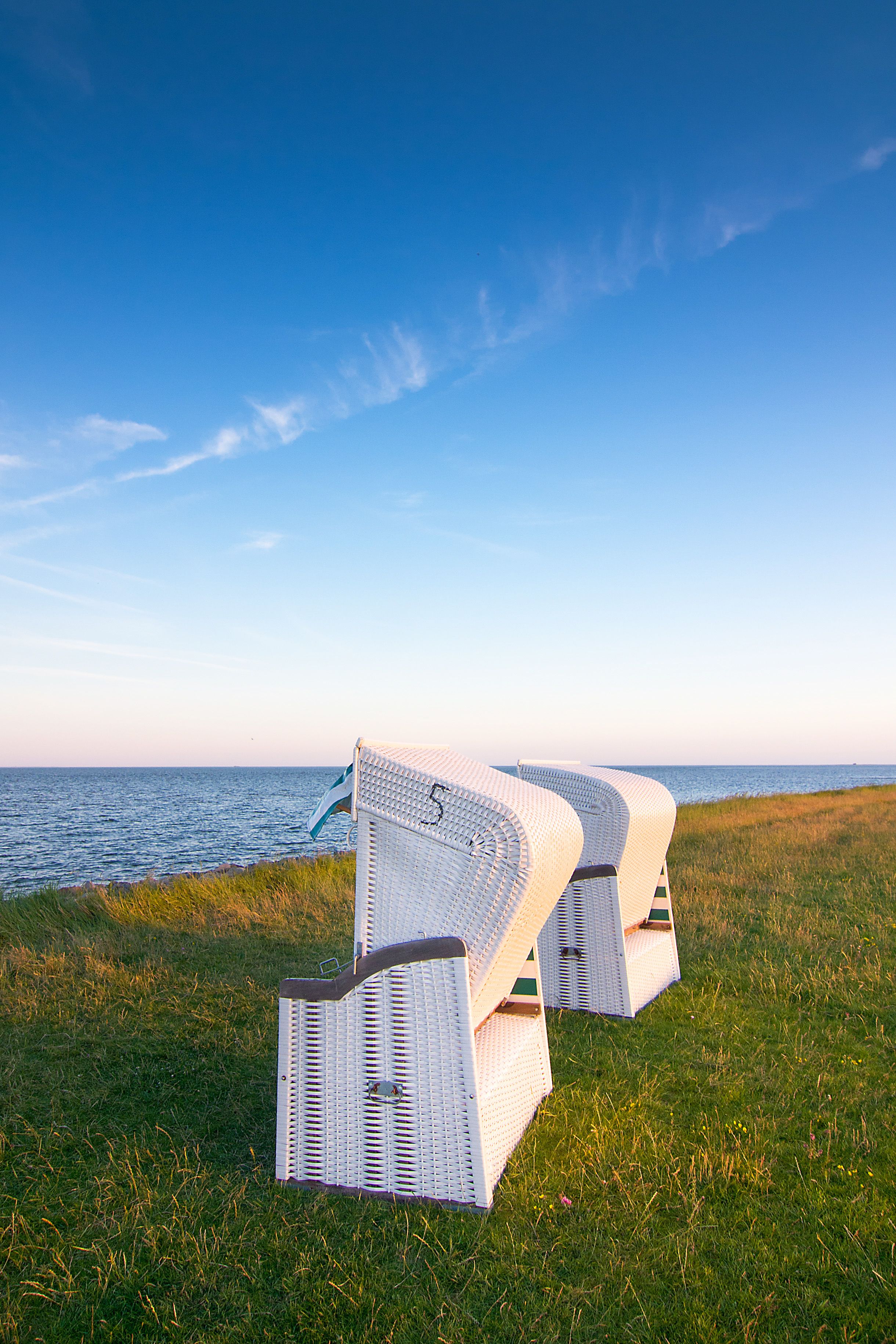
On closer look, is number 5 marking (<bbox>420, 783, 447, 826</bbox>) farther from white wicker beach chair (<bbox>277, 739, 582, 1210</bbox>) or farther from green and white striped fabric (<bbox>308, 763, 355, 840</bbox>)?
green and white striped fabric (<bbox>308, 763, 355, 840</bbox>)

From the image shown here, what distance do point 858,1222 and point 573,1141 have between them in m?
1.16

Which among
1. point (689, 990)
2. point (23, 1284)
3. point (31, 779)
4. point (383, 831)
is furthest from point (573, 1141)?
point (31, 779)

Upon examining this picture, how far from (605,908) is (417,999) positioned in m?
2.59

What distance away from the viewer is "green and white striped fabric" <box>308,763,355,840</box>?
3.38m

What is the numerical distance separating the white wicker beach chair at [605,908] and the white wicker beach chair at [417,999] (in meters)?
2.05

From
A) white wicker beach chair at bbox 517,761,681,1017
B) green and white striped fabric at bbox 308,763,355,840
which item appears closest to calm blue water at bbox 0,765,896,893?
white wicker beach chair at bbox 517,761,681,1017

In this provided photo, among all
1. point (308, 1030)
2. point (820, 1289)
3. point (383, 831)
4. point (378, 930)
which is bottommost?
point (820, 1289)

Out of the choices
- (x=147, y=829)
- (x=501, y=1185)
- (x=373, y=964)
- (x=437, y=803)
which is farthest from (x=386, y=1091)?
(x=147, y=829)

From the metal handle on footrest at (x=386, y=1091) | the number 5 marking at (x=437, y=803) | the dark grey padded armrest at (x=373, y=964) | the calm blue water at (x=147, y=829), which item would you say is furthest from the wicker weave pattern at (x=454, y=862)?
the calm blue water at (x=147, y=829)

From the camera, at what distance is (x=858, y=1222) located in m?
2.94

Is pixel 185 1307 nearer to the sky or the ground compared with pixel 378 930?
nearer to the ground

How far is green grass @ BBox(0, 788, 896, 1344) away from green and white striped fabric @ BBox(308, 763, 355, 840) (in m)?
1.52

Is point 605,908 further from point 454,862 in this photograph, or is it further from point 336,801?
point 336,801

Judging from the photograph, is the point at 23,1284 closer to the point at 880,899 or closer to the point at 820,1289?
the point at 820,1289
